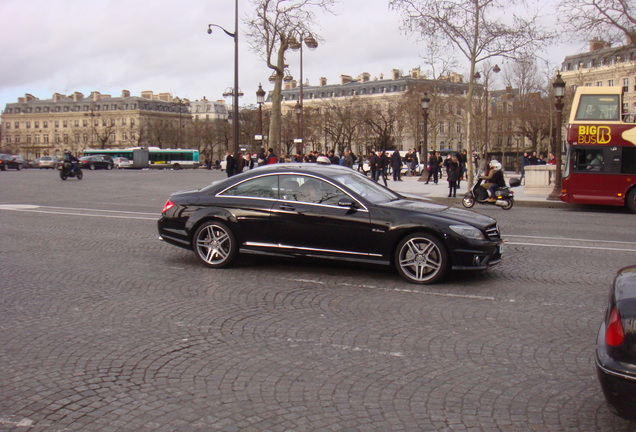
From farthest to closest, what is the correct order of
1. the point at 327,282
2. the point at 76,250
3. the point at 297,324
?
the point at 76,250 → the point at 327,282 → the point at 297,324

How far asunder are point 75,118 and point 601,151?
489 ft

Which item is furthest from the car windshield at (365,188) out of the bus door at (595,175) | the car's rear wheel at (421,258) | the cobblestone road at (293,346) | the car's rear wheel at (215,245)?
the bus door at (595,175)

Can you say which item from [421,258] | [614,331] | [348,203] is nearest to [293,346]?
[614,331]

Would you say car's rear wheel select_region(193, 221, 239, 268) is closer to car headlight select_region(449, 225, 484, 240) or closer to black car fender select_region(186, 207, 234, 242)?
black car fender select_region(186, 207, 234, 242)

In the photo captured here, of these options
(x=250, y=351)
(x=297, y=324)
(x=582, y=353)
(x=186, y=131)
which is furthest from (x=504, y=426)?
(x=186, y=131)

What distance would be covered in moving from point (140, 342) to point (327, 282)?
291cm

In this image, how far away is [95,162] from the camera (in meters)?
61.0

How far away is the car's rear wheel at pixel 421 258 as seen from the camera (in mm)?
7578

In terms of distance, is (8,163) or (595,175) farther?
(8,163)

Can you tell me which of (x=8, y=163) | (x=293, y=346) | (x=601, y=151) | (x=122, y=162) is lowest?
(x=293, y=346)

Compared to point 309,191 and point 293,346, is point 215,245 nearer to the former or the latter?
point 309,191

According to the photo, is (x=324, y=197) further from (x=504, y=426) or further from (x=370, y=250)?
(x=504, y=426)

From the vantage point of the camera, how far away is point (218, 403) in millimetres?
4059

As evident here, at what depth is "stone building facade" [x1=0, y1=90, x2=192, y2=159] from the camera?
477 feet
